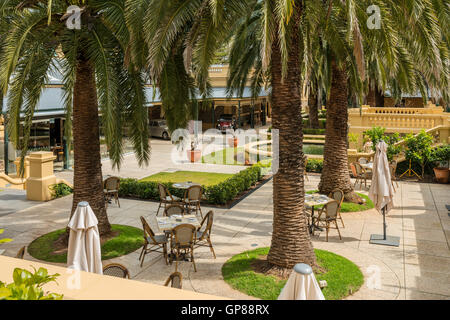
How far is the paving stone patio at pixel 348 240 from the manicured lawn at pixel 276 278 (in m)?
0.18

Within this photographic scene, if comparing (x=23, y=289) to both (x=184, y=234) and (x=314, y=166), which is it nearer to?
(x=184, y=234)

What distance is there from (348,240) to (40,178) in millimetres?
11296

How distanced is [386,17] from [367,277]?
18.0 feet

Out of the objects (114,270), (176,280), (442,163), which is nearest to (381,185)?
(176,280)

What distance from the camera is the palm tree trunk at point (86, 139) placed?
11141 millimetres

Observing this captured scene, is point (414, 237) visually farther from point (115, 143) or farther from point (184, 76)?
point (115, 143)

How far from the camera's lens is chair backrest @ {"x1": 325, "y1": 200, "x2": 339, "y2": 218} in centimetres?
1181

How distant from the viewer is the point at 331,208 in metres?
11.9

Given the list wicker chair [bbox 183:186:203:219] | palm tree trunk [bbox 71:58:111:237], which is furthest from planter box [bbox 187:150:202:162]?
palm tree trunk [bbox 71:58:111:237]

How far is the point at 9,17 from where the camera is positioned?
10.9 metres

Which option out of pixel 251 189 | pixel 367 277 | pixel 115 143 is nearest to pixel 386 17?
pixel 367 277

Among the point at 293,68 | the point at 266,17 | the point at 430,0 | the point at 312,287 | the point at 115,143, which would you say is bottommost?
the point at 312,287

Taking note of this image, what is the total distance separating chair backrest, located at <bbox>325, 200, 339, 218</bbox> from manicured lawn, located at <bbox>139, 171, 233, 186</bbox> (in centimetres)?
A: 870

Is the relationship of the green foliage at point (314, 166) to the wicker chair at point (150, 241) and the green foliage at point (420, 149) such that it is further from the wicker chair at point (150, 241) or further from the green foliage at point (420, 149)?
the wicker chair at point (150, 241)
